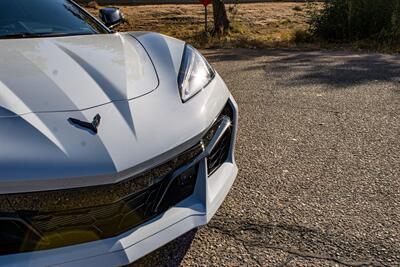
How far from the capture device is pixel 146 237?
1608mm

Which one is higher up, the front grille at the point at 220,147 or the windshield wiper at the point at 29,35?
the windshield wiper at the point at 29,35

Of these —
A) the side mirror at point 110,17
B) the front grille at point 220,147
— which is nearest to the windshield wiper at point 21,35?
the side mirror at point 110,17

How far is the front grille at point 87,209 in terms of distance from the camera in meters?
1.46

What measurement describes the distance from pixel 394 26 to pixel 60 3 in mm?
7272

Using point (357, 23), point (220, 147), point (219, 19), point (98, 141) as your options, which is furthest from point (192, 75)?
point (219, 19)

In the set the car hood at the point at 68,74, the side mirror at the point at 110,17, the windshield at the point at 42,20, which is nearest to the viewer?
the car hood at the point at 68,74

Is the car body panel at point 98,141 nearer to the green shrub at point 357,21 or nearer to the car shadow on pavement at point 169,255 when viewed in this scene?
the car shadow on pavement at point 169,255

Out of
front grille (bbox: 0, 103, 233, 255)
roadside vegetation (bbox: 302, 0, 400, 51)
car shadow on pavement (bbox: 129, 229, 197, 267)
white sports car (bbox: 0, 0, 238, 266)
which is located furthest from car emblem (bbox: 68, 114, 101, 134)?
roadside vegetation (bbox: 302, 0, 400, 51)

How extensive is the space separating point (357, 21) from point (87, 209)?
8.88 m

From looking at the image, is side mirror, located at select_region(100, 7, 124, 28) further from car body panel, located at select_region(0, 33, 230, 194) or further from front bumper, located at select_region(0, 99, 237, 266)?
front bumper, located at select_region(0, 99, 237, 266)

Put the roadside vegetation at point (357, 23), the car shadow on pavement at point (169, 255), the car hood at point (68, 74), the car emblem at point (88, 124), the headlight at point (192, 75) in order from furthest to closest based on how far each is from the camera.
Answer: the roadside vegetation at point (357, 23)
the headlight at point (192, 75)
the car shadow on pavement at point (169, 255)
the car hood at point (68, 74)
the car emblem at point (88, 124)

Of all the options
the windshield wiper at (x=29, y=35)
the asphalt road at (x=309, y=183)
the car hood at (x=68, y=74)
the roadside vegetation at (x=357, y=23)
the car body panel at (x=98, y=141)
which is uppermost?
the windshield wiper at (x=29, y=35)

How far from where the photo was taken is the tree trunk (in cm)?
1033

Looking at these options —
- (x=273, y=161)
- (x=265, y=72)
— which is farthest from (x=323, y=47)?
(x=273, y=161)
